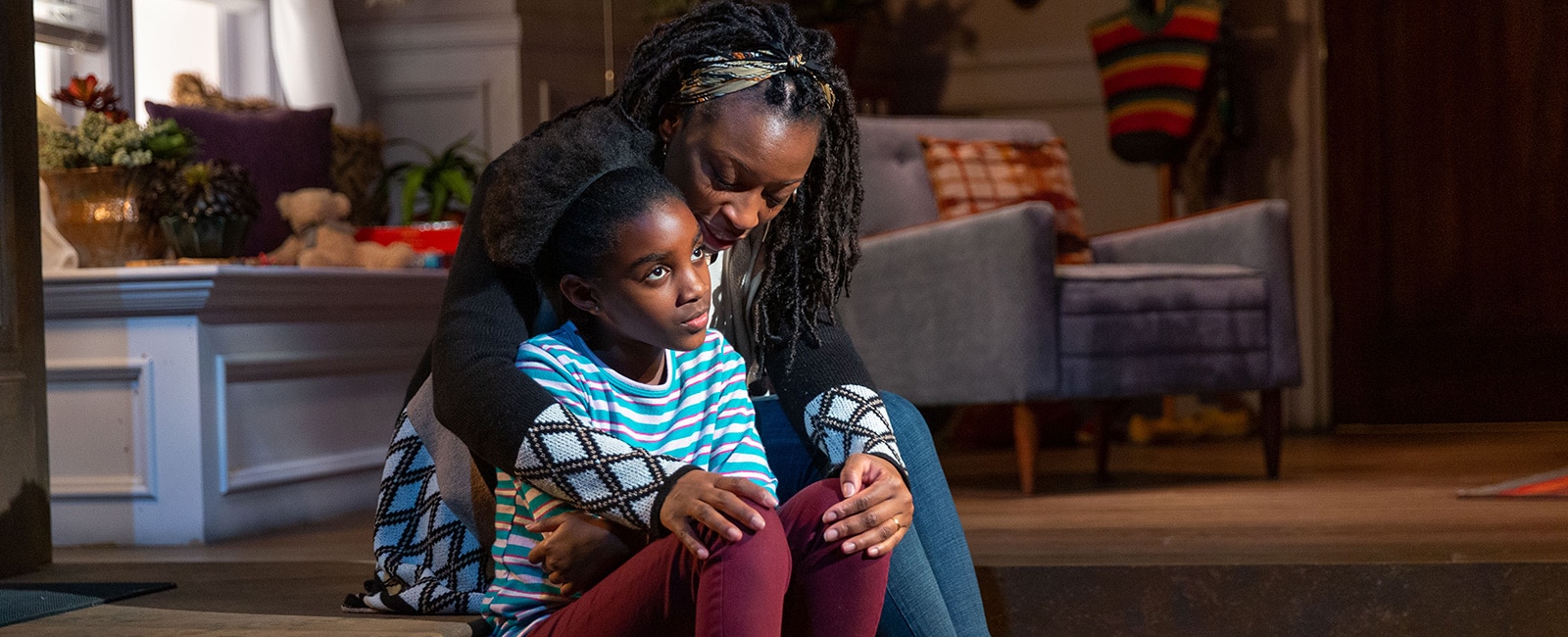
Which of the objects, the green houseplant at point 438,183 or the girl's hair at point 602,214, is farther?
the green houseplant at point 438,183

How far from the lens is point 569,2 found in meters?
3.99

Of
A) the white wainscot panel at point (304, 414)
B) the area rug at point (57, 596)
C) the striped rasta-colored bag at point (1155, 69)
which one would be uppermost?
the striped rasta-colored bag at point (1155, 69)

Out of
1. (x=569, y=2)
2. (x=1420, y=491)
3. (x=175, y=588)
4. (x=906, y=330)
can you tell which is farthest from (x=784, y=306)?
(x=569, y=2)

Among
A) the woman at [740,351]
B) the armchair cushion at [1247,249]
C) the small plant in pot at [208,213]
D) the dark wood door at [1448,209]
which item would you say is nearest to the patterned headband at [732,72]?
the woman at [740,351]

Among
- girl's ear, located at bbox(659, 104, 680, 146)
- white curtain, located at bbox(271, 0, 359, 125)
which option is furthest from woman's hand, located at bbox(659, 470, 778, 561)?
white curtain, located at bbox(271, 0, 359, 125)

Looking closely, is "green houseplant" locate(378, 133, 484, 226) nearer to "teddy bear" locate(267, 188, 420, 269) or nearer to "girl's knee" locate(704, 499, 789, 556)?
"teddy bear" locate(267, 188, 420, 269)

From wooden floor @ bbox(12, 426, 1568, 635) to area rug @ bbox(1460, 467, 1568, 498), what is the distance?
4 centimetres

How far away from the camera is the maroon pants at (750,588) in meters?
1.01

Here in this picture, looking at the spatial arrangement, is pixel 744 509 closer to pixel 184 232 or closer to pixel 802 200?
pixel 802 200

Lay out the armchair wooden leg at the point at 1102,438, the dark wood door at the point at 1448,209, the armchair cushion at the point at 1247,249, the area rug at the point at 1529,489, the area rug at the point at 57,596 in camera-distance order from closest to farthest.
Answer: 1. the area rug at the point at 57,596
2. the area rug at the point at 1529,489
3. the armchair cushion at the point at 1247,249
4. the armchair wooden leg at the point at 1102,438
5. the dark wood door at the point at 1448,209

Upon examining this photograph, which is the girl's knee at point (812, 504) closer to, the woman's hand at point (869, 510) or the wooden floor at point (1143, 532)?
the woman's hand at point (869, 510)

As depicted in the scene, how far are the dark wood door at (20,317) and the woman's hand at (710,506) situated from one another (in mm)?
1211

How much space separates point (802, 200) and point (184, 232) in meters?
1.51

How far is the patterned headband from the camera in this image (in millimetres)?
1214
